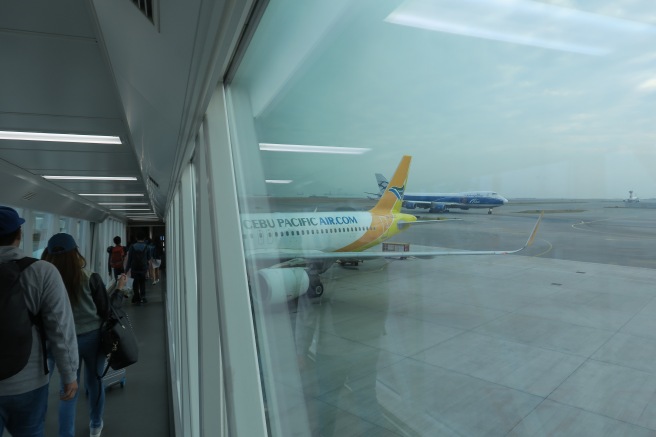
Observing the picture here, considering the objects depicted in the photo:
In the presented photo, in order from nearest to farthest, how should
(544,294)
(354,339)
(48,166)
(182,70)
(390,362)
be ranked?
1. (544,294)
2. (390,362)
3. (354,339)
4. (182,70)
5. (48,166)

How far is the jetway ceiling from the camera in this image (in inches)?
38.2

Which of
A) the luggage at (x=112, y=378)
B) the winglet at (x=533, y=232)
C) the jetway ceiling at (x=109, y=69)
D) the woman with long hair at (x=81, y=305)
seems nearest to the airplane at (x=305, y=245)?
the winglet at (x=533, y=232)

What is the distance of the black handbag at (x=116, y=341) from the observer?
2.88m

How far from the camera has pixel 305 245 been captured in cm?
129

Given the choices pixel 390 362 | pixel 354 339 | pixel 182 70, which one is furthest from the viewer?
pixel 182 70

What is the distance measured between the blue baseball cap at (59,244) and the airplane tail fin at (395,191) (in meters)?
2.63

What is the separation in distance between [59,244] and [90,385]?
1145 mm

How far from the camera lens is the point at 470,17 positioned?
53cm

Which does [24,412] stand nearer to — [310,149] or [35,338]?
[35,338]

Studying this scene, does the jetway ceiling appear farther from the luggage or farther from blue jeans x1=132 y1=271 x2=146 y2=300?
blue jeans x1=132 y1=271 x2=146 y2=300

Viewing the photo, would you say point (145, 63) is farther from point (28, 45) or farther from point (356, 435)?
point (356, 435)

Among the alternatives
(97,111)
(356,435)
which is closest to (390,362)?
(356,435)

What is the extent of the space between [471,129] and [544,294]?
0.32 metres

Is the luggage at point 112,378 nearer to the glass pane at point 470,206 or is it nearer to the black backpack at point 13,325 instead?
the black backpack at point 13,325
